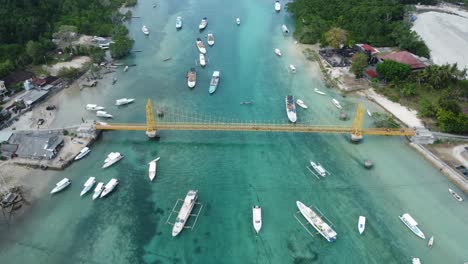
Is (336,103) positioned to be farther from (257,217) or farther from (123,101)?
(123,101)

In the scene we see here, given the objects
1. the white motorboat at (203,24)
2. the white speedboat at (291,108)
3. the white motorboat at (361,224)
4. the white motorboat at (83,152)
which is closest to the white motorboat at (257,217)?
the white motorboat at (361,224)

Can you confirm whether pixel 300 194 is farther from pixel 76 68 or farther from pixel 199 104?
pixel 76 68

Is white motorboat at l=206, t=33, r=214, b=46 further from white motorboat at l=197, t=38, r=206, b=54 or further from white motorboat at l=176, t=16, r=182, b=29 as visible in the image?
white motorboat at l=176, t=16, r=182, b=29

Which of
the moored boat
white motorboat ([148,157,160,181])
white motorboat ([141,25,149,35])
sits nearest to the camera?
white motorboat ([148,157,160,181])

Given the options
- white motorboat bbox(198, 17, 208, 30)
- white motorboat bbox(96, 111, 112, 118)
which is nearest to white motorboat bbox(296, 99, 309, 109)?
white motorboat bbox(96, 111, 112, 118)

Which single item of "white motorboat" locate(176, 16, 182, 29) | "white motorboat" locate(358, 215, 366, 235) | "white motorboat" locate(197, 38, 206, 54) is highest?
"white motorboat" locate(176, 16, 182, 29)

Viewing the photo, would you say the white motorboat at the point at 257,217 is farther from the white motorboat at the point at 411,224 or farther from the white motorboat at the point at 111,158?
the white motorboat at the point at 111,158

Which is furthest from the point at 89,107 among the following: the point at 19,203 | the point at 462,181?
the point at 462,181
